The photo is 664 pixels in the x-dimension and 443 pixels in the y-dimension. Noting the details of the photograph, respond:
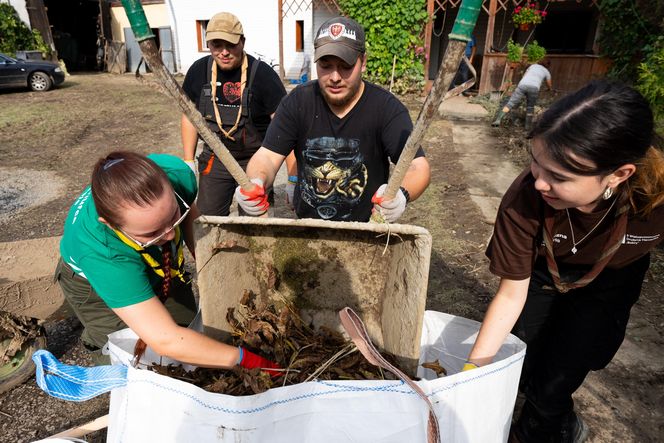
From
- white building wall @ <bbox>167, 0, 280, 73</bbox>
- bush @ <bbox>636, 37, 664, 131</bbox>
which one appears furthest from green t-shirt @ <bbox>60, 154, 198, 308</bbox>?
white building wall @ <bbox>167, 0, 280, 73</bbox>

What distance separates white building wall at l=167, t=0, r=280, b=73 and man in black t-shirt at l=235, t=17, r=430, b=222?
42.5 feet

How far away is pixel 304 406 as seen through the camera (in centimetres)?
116

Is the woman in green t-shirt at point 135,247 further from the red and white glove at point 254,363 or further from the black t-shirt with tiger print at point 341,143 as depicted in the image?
the black t-shirt with tiger print at point 341,143

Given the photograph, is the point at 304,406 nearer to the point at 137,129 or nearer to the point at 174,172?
the point at 174,172

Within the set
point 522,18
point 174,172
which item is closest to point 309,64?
point 522,18

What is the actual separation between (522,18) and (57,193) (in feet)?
31.1

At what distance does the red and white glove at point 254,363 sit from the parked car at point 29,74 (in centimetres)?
1347

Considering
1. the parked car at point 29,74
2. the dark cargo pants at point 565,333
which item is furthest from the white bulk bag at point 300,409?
the parked car at point 29,74

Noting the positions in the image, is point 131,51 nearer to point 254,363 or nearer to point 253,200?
point 253,200

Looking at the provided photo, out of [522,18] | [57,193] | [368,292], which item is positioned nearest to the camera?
[368,292]

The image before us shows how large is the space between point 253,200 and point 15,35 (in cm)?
1767

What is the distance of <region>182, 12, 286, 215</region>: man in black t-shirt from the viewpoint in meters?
2.88

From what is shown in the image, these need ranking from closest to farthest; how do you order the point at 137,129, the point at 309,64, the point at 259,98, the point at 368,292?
the point at 368,292 < the point at 259,98 < the point at 137,129 < the point at 309,64

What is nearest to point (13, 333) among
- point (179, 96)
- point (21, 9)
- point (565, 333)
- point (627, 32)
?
point (179, 96)
